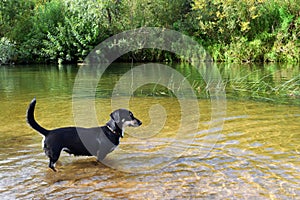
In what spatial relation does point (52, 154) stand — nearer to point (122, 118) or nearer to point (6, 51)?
point (122, 118)

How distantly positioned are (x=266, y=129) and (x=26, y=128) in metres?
4.73

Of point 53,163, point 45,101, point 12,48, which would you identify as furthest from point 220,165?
point 12,48

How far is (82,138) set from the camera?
16.4 feet

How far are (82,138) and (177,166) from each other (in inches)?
55.0

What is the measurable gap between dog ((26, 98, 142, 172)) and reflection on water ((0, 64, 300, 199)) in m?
0.24

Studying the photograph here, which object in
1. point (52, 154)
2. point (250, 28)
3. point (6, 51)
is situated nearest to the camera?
point (52, 154)

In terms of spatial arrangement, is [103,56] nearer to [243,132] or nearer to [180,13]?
[180,13]

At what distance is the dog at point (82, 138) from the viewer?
15.6 feet

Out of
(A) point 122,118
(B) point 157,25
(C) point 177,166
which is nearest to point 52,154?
(A) point 122,118

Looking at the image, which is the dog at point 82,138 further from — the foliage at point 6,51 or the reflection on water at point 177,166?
the foliage at point 6,51

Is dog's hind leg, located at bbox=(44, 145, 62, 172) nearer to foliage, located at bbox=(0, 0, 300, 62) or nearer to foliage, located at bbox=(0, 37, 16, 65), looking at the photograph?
foliage, located at bbox=(0, 0, 300, 62)

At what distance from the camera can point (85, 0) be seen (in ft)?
90.8

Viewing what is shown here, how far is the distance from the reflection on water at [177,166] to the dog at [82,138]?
24cm

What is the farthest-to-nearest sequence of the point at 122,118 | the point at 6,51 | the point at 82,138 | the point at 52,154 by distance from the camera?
1. the point at 6,51
2. the point at 122,118
3. the point at 82,138
4. the point at 52,154
